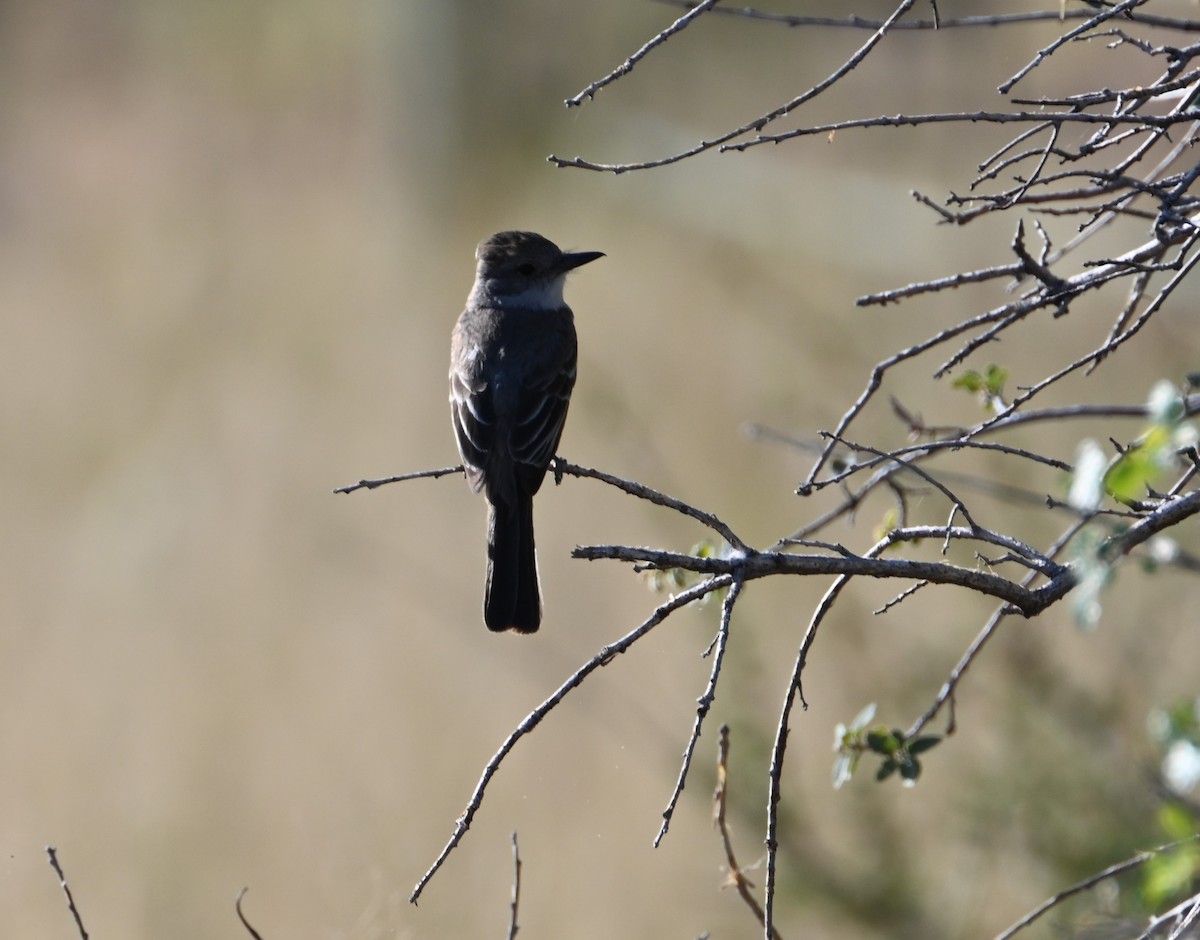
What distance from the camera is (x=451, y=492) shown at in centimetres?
1054

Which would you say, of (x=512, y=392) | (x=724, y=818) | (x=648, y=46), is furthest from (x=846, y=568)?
(x=512, y=392)

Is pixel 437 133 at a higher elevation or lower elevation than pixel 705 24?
higher

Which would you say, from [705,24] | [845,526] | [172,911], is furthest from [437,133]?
[172,911]

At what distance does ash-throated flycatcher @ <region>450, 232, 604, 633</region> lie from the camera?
394 cm

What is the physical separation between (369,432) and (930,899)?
6.84 meters

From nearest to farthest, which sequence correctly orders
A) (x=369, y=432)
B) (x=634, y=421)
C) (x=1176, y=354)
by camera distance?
(x=1176, y=354), (x=634, y=421), (x=369, y=432)

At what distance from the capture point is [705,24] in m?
12.8

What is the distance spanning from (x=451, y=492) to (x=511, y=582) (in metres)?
6.68

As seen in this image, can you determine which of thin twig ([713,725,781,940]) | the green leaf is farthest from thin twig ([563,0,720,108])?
thin twig ([713,725,781,940])

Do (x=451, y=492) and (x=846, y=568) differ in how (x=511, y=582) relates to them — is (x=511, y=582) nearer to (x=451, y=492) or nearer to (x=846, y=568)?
(x=846, y=568)

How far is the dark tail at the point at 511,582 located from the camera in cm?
389

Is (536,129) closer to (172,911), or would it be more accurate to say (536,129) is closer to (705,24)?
(705,24)

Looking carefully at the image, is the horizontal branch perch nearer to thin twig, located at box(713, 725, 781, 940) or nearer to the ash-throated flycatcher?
thin twig, located at box(713, 725, 781, 940)

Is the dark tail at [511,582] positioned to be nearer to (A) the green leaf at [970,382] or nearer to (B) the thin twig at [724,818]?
(B) the thin twig at [724,818]
